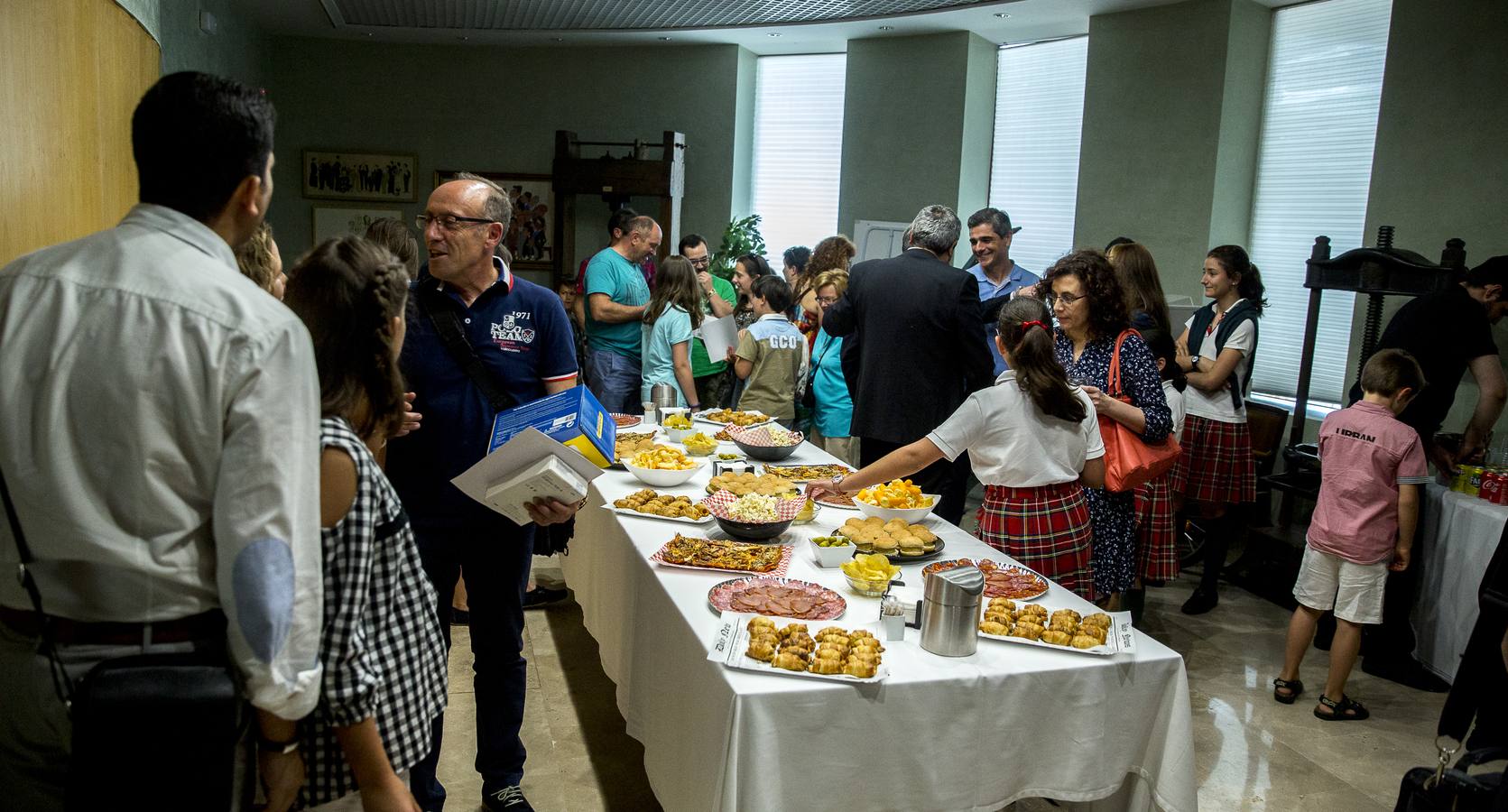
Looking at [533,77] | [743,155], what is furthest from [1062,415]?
[533,77]

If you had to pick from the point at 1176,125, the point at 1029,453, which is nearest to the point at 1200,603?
the point at 1029,453

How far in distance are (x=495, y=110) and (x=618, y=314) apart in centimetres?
497

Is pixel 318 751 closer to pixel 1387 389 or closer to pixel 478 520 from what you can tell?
pixel 478 520

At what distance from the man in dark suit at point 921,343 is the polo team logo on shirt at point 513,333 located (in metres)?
1.89

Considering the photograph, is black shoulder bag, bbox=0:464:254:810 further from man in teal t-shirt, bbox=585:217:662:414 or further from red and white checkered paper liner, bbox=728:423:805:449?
man in teal t-shirt, bbox=585:217:662:414

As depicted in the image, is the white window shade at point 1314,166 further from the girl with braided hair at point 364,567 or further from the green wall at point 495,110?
the girl with braided hair at point 364,567

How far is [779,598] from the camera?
7.75ft

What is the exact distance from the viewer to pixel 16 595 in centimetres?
128

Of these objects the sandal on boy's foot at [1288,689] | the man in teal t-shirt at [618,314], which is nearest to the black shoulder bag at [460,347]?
the man in teal t-shirt at [618,314]

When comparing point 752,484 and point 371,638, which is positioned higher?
point 371,638

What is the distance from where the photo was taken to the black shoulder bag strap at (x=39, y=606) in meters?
1.25

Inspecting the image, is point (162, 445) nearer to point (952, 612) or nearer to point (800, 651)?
point (800, 651)

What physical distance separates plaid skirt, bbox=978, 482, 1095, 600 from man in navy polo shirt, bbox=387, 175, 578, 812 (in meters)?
1.28

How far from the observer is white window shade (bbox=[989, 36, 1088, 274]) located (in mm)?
7812
